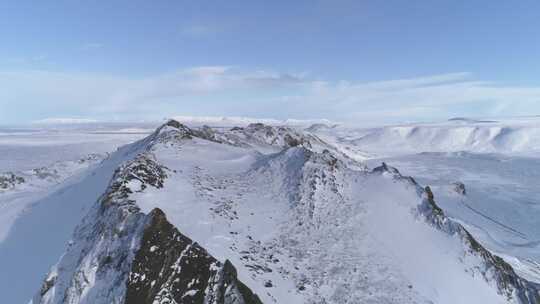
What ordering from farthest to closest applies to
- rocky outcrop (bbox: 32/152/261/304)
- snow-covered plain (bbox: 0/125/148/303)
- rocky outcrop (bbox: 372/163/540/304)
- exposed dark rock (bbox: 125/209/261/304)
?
1. snow-covered plain (bbox: 0/125/148/303)
2. rocky outcrop (bbox: 372/163/540/304)
3. rocky outcrop (bbox: 32/152/261/304)
4. exposed dark rock (bbox: 125/209/261/304)

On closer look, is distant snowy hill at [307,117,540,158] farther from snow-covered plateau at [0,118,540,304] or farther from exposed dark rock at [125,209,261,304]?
exposed dark rock at [125,209,261,304]

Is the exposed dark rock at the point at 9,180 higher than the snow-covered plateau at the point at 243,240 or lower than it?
lower

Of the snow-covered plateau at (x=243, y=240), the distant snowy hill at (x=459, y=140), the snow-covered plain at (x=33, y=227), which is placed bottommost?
the distant snowy hill at (x=459, y=140)

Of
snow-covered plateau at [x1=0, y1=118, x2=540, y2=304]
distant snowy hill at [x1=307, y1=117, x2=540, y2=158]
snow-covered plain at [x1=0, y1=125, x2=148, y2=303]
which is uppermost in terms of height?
snow-covered plateau at [x1=0, y1=118, x2=540, y2=304]

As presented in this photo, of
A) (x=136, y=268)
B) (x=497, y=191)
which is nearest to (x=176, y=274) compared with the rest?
(x=136, y=268)

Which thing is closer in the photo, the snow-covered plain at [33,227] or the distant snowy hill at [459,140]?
the snow-covered plain at [33,227]

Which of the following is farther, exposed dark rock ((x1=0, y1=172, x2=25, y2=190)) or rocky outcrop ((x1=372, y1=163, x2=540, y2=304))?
exposed dark rock ((x1=0, y1=172, x2=25, y2=190))

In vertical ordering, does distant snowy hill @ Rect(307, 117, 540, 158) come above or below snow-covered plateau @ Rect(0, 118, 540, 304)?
below

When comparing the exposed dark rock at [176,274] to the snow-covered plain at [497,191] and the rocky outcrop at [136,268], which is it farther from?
the snow-covered plain at [497,191]

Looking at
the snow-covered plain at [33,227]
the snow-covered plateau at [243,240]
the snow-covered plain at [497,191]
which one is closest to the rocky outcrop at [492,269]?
the snow-covered plateau at [243,240]

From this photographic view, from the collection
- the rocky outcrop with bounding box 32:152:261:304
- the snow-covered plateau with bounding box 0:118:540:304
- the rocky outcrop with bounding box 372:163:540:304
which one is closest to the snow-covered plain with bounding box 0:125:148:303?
the snow-covered plateau with bounding box 0:118:540:304

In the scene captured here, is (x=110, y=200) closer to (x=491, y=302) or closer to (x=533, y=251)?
(x=491, y=302)
